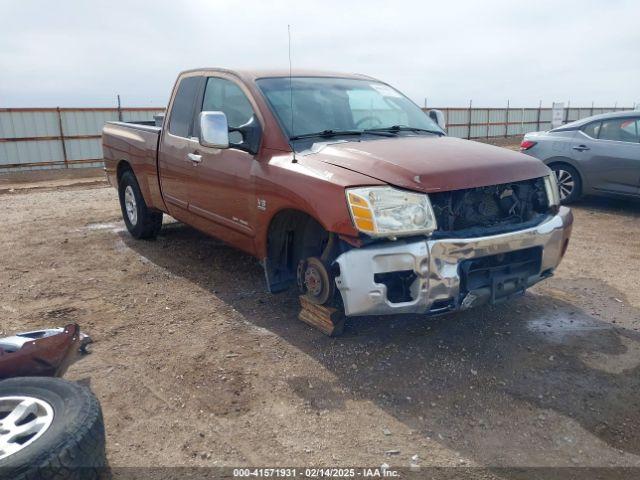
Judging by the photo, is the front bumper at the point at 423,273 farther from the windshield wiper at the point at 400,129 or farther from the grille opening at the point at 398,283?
the windshield wiper at the point at 400,129

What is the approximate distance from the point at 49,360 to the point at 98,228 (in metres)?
4.61

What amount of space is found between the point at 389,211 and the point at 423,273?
0.40m

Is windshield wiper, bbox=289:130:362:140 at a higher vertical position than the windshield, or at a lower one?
lower

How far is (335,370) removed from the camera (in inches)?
130

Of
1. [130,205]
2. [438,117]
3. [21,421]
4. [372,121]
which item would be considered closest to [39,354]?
[21,421]

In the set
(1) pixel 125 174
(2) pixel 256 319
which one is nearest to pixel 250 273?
(2) pixel 256 319

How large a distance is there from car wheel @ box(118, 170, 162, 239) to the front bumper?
359cm

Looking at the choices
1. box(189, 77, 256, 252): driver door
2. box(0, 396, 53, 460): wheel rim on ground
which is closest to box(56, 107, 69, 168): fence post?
box(189, 77, 256, 252): driver door

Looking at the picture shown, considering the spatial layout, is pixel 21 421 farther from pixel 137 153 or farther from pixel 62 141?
pixel 62 141

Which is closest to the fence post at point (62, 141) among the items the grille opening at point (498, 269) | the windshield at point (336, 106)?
the windshield at point (336, 106)

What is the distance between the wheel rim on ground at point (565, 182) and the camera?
8.09 metres

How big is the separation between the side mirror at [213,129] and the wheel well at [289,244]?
68 cm

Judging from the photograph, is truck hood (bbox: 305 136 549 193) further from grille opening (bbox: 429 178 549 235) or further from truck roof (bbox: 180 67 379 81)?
truck roof (bbox: 180 67 379 81)

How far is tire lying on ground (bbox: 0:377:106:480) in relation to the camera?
6.66 feet
